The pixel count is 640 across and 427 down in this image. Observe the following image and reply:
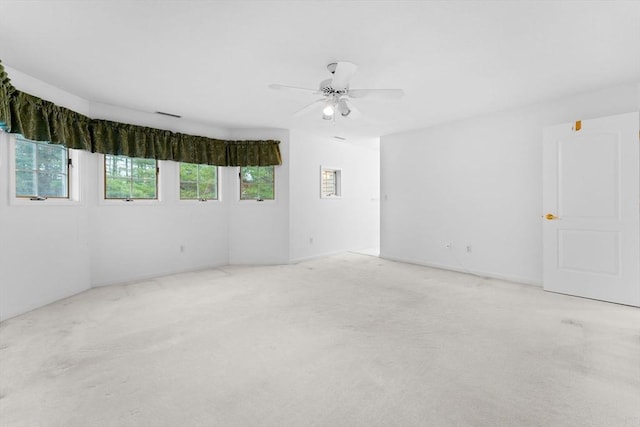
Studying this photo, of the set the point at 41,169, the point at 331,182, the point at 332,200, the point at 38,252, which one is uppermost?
the point at 331,182

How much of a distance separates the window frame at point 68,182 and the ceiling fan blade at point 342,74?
325 cm

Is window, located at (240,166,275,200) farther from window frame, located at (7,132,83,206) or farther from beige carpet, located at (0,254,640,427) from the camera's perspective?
window frame, located at (7,132,83,206)

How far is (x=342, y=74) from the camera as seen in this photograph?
2.49 m

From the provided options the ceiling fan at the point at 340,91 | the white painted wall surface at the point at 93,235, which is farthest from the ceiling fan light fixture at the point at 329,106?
the white painted wall surface at the point at 93,235

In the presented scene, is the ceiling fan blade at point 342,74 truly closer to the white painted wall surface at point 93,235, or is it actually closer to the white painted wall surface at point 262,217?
the white painted wall surface at point 262,217

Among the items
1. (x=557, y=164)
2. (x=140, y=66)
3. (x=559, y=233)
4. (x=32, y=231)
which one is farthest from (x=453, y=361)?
(x=32, y=231)

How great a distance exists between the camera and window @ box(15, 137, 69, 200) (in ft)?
10.4

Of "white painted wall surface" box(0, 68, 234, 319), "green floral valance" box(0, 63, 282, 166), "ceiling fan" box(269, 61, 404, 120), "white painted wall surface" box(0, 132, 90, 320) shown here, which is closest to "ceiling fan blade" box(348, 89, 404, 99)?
"ceiling fan" box(269, 61, 404, 120)

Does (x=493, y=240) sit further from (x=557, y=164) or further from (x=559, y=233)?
(x=557, y=164)

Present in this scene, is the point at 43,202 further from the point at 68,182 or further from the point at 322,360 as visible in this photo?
the point at 322,360

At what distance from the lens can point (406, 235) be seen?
221 inches

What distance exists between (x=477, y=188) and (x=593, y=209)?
4.69ft

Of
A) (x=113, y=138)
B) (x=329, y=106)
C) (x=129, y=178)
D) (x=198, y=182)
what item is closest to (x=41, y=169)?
(x=113, y=138)

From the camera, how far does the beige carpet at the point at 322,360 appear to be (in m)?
1.63
